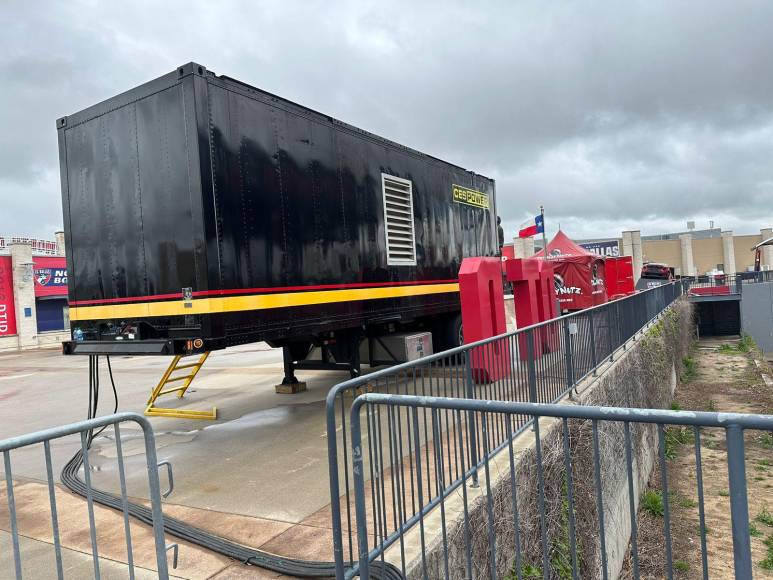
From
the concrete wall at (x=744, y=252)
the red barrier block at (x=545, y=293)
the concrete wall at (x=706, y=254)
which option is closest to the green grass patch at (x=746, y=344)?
the red barrier block at (x=545, y=293)

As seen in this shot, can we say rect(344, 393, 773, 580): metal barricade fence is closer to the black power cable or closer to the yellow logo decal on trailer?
the black power cable

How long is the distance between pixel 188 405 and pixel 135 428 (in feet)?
4.64

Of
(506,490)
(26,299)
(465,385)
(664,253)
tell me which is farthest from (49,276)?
(664,253)

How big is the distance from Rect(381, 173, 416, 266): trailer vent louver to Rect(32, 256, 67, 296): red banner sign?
1083 inches

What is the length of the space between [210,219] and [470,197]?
7166mm

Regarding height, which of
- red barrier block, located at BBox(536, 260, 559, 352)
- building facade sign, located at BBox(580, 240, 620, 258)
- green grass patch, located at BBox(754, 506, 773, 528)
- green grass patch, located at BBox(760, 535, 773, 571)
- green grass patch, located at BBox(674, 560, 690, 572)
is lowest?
green grass patch, located at BBox(760, 535, 773, 571)

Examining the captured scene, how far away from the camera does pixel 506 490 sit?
4293mm

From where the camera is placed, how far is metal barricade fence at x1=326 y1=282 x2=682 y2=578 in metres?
3.25

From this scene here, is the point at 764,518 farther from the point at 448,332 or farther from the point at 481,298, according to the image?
the point at 448,332

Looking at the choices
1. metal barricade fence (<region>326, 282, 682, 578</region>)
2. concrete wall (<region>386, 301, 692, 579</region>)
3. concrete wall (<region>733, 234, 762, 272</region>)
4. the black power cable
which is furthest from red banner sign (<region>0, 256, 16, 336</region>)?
concrete wall (<region>733, 234, 762, 272</region>)

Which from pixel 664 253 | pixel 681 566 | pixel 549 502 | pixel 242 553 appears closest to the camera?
pixel 242 553

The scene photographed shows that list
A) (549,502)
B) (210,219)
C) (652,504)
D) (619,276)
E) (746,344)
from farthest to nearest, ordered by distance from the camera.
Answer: (619,276), (746,344), (652,504), (210,219), (549,502)

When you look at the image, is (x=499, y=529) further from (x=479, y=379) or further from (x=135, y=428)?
(x=135, y=428)

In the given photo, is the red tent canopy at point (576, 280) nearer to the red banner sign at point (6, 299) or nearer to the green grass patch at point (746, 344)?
the green grass patch at point (746, 344)
